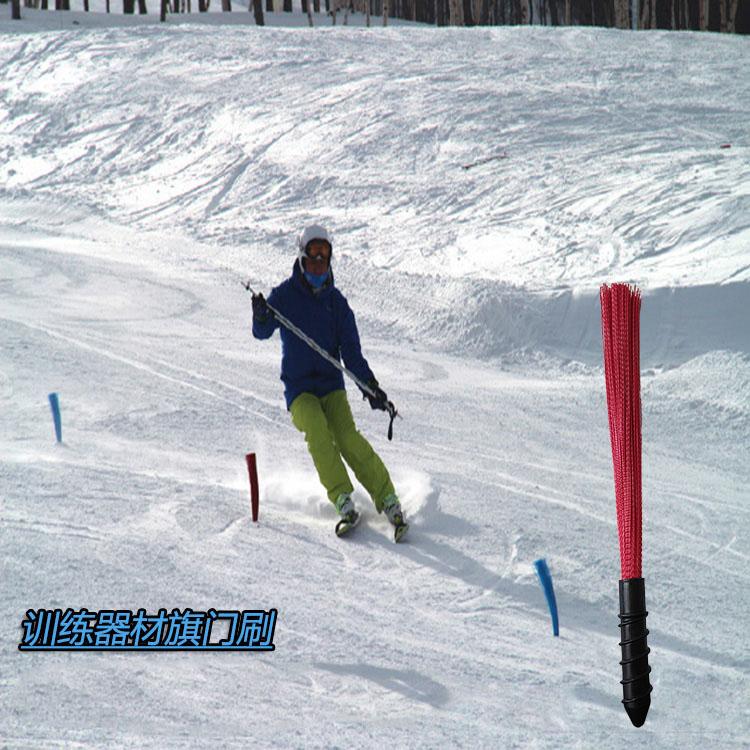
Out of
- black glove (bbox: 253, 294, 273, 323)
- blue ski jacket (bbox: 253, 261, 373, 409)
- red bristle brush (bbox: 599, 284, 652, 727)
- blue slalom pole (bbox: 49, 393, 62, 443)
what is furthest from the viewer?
blue slalom pole (bbox: 49, 393, 62, 443)

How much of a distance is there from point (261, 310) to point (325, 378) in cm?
60

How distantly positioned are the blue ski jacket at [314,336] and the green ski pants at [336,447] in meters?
0.08

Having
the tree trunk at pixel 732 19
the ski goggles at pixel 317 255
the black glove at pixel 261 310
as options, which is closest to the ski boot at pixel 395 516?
the black glove at pixel 261 310

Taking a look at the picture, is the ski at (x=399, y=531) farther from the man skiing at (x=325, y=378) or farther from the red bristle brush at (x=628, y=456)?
the red bristle brush at (x=628, y=456)

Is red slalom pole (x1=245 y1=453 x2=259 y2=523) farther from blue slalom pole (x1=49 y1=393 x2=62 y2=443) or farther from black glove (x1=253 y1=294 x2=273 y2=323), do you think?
blue slalom pole (x1=49 y1=393 x2=62 y2=443)

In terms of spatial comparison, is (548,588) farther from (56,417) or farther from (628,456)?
(56,417)

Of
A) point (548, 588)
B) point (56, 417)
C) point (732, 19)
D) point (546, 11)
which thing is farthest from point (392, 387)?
point (546, 11)

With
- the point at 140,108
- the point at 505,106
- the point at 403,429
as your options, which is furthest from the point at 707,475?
the point at 140,108

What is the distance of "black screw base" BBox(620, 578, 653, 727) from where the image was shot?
4.99 ft

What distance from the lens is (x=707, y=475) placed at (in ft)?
26.5

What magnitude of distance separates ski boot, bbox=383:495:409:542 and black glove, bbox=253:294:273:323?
1.24m

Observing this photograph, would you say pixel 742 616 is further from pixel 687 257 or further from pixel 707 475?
pixel 687 257

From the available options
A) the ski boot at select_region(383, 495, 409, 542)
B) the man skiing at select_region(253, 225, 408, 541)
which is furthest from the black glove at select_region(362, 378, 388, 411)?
the ski boot at select_region(383, 495, 409, 542)

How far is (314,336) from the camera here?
6.18 meters
